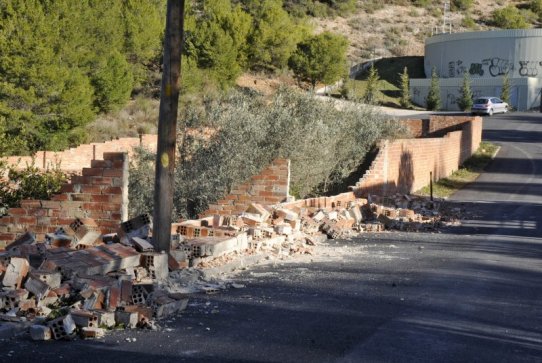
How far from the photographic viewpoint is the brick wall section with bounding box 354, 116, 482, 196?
2142 centimetres

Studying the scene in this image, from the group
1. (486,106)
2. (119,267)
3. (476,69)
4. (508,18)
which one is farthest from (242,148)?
(508,18)

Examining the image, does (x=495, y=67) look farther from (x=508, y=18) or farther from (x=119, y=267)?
(x=119, y=267)

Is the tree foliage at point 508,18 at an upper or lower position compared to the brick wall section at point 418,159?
upper

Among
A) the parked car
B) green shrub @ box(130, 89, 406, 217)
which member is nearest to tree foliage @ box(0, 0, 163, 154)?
green shrub @ box(130, 89, 406, 217)

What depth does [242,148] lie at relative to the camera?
58.4 feet

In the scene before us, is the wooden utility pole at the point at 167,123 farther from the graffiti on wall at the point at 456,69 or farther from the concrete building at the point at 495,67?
the graffiti on wall at the point at 456,69

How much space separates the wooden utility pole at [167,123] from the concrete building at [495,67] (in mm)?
58960

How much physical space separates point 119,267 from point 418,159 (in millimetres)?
18943

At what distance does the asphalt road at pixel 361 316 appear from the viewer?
613cm

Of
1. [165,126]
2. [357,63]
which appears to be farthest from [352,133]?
[357,63]

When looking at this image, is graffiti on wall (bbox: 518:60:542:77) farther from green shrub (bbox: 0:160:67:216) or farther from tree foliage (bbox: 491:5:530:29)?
green shrub (bbox: 0:160:67:216)

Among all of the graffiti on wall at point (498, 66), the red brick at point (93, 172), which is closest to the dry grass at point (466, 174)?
the red brick at point (93, 172)

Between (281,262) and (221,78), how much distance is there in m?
37.4

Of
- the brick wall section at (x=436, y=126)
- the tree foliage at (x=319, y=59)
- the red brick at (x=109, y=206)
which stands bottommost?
the red brick at (x=109, y=206)
